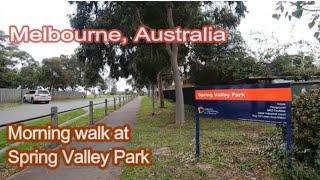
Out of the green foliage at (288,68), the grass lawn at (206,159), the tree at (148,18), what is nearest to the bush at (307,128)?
the grass lawn at (206,159)

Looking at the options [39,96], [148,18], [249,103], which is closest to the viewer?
[249,103]

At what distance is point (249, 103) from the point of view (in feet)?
26.7

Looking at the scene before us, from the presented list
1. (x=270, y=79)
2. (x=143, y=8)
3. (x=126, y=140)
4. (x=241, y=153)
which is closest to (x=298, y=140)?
(x=241, y=153)

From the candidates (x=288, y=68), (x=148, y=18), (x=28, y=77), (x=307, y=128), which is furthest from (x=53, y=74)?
(x=307, y=128)

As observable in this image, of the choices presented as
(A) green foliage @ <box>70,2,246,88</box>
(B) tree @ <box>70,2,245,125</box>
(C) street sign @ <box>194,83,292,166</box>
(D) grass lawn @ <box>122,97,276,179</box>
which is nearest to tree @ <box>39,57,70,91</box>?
(A) green foliage @ <box>70,2,246,88</box>

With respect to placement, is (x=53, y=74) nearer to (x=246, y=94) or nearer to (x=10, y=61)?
(x=10, y=61)

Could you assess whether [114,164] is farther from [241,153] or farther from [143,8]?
[143,8]

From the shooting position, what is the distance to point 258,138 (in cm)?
1160

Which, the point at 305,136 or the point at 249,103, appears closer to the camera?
the point at 305,136

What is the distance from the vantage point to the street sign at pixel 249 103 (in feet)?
24.1

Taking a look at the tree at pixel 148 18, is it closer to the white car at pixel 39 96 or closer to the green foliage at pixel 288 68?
the green foliage at pixel 288 68

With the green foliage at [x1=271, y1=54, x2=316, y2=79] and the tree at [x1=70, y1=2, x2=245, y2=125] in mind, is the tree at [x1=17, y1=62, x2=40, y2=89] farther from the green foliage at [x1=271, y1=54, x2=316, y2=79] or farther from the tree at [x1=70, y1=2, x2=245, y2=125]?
the green foliage at [x1=271, y1=54, x2=316, y2=79]

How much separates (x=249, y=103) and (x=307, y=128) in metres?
1.09

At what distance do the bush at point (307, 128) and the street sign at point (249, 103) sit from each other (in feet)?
1.35
